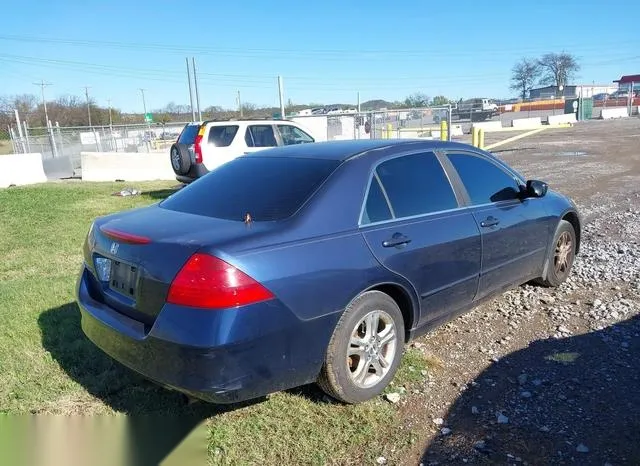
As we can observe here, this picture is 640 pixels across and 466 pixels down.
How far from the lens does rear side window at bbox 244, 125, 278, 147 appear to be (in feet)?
40.9

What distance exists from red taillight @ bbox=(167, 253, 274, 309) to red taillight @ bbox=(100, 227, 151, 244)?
0.39 metres

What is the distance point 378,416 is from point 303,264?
104 centimetres

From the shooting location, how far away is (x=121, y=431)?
9.86 ft

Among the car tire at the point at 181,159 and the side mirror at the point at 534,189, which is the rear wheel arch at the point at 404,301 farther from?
the car tire at the point at 181,159

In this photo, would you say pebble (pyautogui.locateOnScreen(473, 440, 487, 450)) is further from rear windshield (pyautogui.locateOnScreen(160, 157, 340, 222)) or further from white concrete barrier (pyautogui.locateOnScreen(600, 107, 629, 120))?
white concrete barrier (pyautogui.locateOnScreen(600, 107, 629, 120))

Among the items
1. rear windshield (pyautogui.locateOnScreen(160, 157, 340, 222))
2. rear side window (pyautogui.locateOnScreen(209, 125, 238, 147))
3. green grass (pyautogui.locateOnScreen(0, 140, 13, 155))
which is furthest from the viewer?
green grass (pyautogui.locateOnScreen(0, 140, 13, 155))

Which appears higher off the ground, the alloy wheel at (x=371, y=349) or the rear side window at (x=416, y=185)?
the rear side window at (x=416, y=185)

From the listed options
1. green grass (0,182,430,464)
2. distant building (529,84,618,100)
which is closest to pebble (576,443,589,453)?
green grass (0,182,430,464)

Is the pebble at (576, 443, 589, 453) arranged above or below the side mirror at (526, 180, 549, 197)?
below

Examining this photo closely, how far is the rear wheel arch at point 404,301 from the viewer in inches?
129

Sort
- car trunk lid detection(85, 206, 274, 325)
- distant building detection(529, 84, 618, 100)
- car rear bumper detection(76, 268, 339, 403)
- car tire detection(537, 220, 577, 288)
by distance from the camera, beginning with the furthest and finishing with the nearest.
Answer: distant building detection(529, 84, 618, 100), car tire detection(537, 220, 577, 288), car trunk lid detection(85, 206, 274, 325), car rear bumper detection(76, 268, 339, 403)

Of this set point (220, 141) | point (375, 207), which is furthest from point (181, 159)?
point (375, 207)

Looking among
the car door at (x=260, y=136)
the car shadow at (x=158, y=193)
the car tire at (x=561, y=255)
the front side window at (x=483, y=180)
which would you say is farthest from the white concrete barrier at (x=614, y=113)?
the front side window at (x=483, y=180)

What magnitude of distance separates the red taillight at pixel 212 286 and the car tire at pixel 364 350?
2.03 feet
